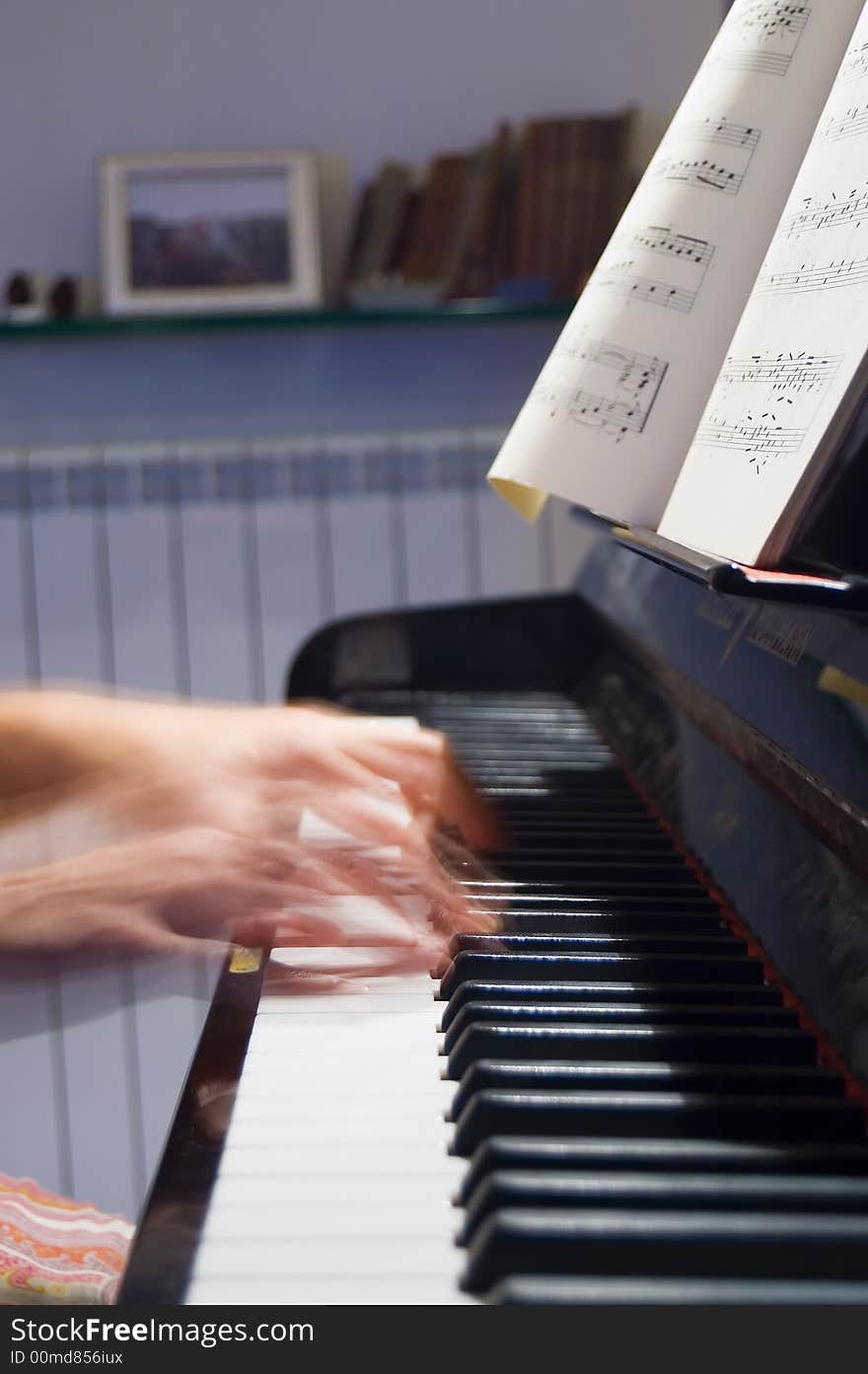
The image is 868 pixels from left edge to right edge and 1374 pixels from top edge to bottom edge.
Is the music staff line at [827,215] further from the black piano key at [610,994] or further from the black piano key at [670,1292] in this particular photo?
the black piano key at [670,1292]

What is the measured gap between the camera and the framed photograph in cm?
188

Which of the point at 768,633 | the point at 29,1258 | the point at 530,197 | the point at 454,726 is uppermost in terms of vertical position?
the point at 530,197

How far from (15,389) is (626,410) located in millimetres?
1408

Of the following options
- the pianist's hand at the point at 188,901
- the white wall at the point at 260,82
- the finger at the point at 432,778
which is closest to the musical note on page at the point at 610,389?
the finger at the point at 432,778

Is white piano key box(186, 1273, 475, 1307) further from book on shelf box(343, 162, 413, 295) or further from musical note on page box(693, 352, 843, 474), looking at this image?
book on shelf box(343, 162, 413, 295)

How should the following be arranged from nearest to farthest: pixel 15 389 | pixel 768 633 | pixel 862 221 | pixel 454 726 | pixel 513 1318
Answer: pixel 513 1318, pixel 862 221, pixel 768 633, pixel 454 726, pixel 15 389

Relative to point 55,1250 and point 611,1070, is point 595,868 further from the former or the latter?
point 55,1250

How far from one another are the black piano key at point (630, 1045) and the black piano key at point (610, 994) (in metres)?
0.03

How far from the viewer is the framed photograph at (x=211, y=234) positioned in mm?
1878

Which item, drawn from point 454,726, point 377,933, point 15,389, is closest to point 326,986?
point 377,933

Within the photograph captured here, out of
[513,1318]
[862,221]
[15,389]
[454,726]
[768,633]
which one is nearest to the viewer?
[513,1318]

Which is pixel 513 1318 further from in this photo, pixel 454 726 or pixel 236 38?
pixel 236 38

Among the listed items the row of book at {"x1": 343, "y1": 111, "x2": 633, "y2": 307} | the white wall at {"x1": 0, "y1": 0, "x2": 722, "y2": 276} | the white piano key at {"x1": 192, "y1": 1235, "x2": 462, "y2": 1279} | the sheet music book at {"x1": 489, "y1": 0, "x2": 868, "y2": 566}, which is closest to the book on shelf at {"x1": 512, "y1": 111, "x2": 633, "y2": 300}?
the row of book at {"x1": 343, "y1": 111, "x2": 633, "y2": 307}

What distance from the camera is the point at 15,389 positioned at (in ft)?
6.53
